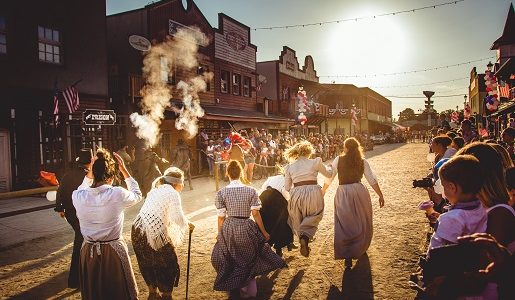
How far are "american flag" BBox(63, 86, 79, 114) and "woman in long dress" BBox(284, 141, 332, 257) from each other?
10879 mm

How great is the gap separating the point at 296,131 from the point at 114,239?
3085cm

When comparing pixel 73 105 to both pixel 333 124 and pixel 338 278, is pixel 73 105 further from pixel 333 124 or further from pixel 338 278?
pixel 333 124

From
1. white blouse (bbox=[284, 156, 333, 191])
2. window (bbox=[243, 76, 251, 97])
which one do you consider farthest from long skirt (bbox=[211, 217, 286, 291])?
window (bbox=[243, 76, 251, 97])

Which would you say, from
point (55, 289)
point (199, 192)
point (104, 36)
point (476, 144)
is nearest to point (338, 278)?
point (476, 144)

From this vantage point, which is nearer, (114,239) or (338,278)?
(114,239)

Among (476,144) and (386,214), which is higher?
(476,144)

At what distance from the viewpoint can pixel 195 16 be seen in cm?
2125

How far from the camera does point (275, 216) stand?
561 cm

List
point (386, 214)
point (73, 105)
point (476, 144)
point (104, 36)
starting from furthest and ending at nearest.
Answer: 1. point (104, 36)
2. point (73, 105)
3. point (386, 214)
4. point (476, 144)

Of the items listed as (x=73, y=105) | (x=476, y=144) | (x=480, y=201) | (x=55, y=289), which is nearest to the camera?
(x=480, y=201)

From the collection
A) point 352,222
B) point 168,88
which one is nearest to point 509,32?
point 168,88

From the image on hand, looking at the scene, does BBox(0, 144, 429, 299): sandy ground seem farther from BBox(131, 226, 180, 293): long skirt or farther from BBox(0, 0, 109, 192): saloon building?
BBox(0, 0, 109, 192): saloon building

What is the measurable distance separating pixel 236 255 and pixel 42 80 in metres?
12.4

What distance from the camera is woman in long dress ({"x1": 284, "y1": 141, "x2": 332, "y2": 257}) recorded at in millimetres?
5902
